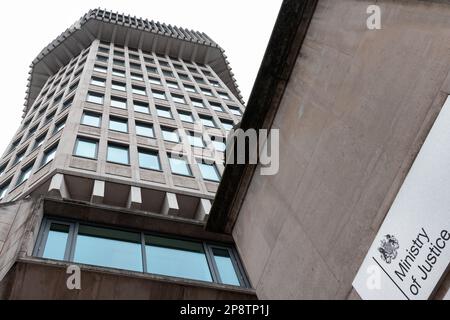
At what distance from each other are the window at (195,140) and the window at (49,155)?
8.06 meters

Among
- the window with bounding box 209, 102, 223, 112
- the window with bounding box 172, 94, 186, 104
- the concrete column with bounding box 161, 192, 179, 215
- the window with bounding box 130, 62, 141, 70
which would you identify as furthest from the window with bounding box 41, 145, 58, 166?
the window with bounding box 130, 62, 141, 70

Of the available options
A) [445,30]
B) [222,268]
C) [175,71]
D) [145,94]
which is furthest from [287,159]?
[175,71]

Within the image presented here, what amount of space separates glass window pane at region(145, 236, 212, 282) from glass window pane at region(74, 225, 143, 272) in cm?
44

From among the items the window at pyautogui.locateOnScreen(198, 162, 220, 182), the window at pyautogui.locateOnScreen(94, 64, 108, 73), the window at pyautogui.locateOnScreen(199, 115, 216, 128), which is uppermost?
the window at pyautogui.locateOnScreen(199, 115, 216, 128)

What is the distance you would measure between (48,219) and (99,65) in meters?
28.6

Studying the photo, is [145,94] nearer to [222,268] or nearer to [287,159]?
[222,268]

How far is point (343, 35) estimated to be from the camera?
809cm

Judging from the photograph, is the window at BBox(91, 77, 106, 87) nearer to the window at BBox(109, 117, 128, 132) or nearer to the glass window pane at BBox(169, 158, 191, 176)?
the window at BBox(109, 117, 128, 132)

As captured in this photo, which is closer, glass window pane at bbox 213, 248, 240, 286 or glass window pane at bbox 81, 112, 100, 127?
glass window pane at bbox 213, 248, 240, 286

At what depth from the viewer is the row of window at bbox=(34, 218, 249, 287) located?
14320 millimetres

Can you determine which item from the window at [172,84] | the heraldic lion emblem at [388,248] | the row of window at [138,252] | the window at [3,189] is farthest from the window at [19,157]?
the heraldic lion emblem at [388,248]

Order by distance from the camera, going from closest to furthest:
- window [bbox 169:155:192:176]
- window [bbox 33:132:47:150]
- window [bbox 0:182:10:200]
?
window [bbox 169:155:192:176] → window [bbox 0:182:10:200] → window [bbox 33:132:47:150]

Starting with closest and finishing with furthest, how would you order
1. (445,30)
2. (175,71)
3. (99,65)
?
(445,30), (99,65), (175,71)

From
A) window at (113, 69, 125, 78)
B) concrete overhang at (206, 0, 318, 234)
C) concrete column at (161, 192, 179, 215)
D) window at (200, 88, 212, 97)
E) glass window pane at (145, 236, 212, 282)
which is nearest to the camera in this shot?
concrete overhang at (206, 0, 318, 234)
